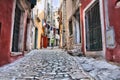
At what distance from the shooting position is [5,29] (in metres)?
4.50

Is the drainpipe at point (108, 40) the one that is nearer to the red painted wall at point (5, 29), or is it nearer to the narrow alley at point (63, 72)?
the narrow alley at point (63, 72)

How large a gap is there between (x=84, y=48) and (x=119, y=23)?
11.4 feet

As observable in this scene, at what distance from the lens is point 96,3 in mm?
5555

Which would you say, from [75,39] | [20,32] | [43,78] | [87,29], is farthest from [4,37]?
[75,39]

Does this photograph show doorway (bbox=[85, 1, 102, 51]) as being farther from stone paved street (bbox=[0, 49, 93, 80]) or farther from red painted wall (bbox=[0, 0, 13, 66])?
red painted wall (bbox=[0, 0, 13, 66])

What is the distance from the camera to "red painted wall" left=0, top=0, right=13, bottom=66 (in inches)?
164

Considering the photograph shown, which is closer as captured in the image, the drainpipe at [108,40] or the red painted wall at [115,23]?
the red painted wall at [115,23]

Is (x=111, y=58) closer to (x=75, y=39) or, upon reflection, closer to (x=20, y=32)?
(x=20, y=32)

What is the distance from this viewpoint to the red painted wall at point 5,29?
13.7ft

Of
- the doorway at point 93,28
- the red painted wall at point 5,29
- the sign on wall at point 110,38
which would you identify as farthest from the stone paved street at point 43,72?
the doorway at point 93,28

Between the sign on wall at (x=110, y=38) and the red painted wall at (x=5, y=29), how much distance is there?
2819mm

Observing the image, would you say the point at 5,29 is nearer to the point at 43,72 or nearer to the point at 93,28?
the point at 43,72

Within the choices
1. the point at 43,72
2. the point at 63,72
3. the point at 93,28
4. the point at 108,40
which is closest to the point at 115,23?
the point at 108,40

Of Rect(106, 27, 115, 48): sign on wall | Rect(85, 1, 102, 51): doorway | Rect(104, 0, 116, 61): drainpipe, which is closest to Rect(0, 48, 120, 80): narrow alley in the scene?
Rect(104, 0, 116, 61): drainpipe
